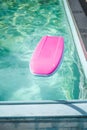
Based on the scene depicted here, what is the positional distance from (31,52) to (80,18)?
146 centimetres

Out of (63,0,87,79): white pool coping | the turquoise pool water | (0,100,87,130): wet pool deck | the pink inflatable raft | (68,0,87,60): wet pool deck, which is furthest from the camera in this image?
(68,0,87,60): wet pool deck

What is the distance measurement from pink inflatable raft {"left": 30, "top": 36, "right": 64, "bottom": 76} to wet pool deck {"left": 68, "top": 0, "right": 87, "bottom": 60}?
49 centimetres

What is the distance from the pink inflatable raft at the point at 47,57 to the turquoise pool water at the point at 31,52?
46cm

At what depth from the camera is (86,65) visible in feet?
11.3

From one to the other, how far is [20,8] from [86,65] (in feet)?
15.0

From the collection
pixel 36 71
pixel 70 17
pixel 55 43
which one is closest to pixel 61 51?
pixel 55 43

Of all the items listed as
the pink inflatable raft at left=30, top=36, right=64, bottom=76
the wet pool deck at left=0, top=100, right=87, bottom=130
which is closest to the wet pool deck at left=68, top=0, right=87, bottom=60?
the pink inflatable raft at left=30, top=36, right=64, bottom=76

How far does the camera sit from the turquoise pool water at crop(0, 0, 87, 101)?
4016 millimetres

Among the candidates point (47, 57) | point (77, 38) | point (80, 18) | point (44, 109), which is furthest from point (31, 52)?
point (44, 109)

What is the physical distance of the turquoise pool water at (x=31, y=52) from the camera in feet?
13.2

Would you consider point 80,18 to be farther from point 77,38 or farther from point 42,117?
point 42,117

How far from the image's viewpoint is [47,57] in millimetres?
3555

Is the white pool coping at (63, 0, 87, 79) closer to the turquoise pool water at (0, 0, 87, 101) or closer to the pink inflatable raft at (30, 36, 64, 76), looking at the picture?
the turquoise pool water at (0, 0, 87, 101)

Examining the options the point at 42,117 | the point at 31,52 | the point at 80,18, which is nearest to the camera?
the point at 42,117
